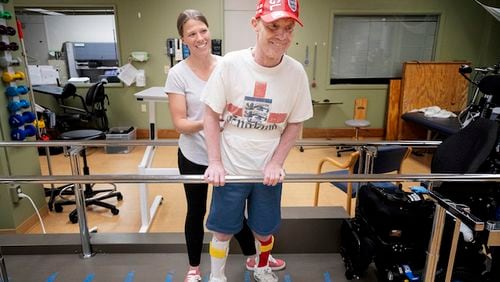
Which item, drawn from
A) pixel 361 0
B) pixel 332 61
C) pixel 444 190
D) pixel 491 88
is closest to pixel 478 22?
pixel 361 0

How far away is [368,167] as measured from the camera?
1983 mm

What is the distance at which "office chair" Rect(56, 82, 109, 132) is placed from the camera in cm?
466

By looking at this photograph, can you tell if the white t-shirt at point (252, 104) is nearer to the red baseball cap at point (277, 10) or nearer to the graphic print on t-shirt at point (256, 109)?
the graphic print on t-shirt at point (256, 109)

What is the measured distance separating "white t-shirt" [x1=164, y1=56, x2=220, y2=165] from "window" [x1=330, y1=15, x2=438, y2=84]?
436cm

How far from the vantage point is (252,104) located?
1154 mm

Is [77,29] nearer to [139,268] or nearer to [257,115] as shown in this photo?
[139,268]

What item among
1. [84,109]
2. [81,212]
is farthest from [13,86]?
[84,109]

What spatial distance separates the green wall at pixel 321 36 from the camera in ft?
16.1

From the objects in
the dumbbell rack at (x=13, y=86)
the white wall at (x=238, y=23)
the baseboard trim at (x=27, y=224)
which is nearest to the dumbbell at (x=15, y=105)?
the dumbbell rack at (x=13, y=86)

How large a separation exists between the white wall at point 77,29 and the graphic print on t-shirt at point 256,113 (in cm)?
656

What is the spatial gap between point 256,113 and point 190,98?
13.4 inches

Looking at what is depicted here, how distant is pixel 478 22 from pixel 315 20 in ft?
8.76

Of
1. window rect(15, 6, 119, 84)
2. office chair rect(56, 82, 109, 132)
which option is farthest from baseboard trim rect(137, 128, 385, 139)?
window rect(15, 6, 119, 84)

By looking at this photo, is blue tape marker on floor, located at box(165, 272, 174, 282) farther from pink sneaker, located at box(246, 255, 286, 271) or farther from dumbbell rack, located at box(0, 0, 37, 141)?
dumbbell rack, located at box(0, 0, 37, 141)
